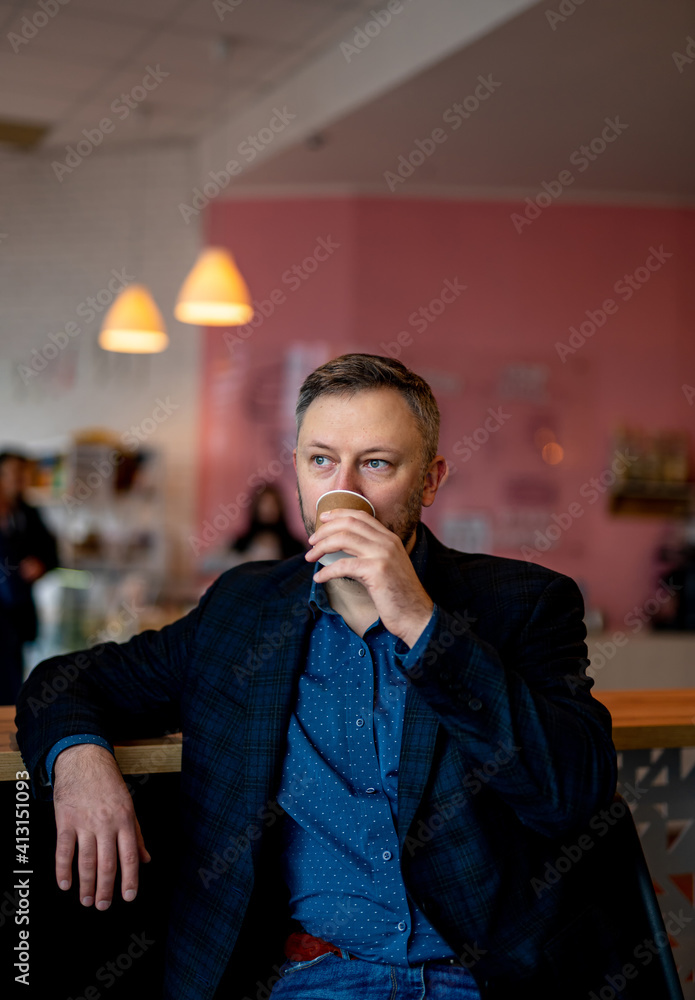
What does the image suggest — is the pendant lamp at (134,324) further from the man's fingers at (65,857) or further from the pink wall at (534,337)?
the man's fingers at (65,857)

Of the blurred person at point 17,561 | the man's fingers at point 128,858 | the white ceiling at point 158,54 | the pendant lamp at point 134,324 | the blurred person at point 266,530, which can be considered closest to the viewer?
the man's fingers at point 128,858

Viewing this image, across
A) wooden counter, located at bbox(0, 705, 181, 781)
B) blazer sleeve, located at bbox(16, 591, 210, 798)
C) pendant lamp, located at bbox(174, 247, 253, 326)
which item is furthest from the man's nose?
pendant lamp, located at bbox(174, 247, 253, 326)

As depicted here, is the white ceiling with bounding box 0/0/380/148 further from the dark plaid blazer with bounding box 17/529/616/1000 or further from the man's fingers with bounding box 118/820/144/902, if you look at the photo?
the man's fingers with bounding box 118/820/144/902

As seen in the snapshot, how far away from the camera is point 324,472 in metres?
1.54

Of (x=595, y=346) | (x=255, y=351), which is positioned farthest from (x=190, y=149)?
(x=595, y=346)

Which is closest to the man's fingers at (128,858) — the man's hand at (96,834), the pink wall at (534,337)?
the man's hand at (96,834)

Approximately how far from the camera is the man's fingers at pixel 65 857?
140cm

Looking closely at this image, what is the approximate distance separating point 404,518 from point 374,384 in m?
0.22

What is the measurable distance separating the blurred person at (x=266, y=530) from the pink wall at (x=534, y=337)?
96 centimetres

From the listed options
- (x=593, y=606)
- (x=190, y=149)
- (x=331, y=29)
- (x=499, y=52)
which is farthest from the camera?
(x=190, y=149)


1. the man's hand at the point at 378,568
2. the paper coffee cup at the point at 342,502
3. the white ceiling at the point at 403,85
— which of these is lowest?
the man's hand at the point at 378,568

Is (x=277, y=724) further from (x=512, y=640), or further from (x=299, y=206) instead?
(x=299, y=206)

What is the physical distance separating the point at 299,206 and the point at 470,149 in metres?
1.43

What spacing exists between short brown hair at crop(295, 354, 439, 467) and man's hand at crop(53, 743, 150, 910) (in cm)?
63
